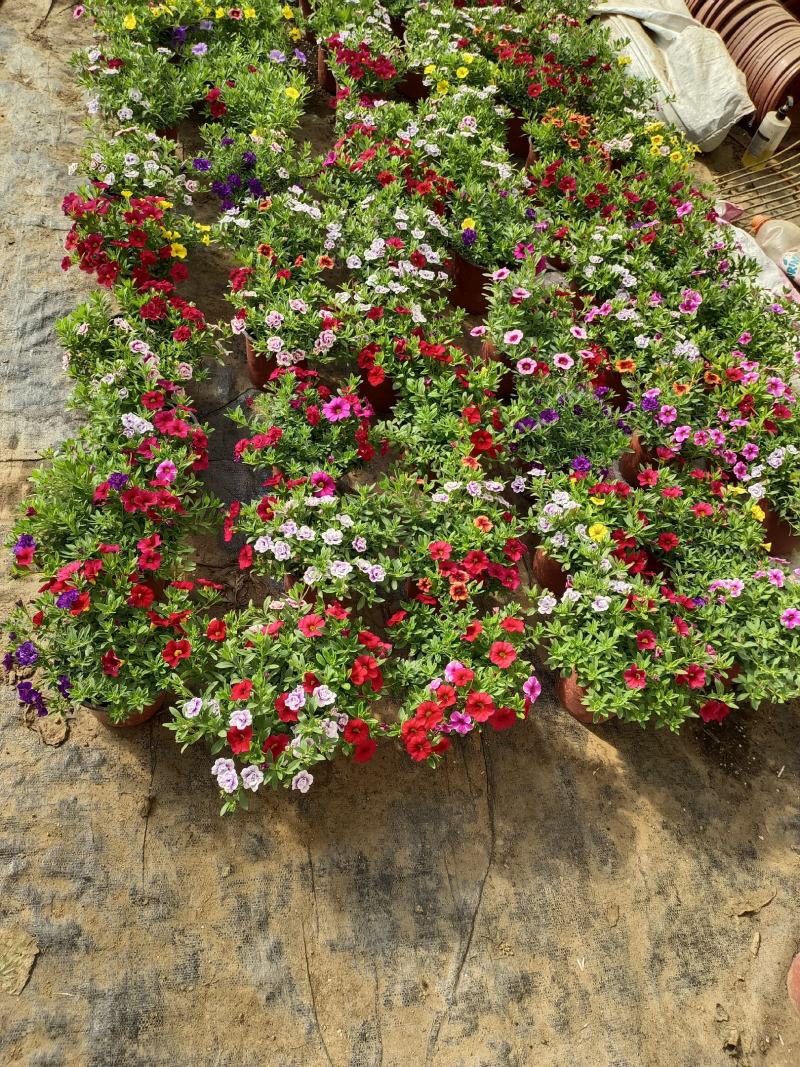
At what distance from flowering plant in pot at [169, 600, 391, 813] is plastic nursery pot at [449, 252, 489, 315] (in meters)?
2.39

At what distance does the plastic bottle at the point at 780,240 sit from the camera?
5168 millimetres

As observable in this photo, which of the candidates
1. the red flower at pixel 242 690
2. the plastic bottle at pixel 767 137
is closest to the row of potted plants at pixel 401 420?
the red flower at pixel 242 690

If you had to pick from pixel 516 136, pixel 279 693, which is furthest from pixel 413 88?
pixel 279 693

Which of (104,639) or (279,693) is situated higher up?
(279,693)

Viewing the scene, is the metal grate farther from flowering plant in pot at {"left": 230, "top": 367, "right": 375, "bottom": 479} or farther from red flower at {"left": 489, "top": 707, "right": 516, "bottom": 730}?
red flower at {"left": 489, "top": 707, "right": 516, "bottom": 730}

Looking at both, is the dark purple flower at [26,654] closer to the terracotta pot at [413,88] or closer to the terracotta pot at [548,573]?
the terracotta pot at [548,573]

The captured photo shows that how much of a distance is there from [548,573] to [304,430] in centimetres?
132

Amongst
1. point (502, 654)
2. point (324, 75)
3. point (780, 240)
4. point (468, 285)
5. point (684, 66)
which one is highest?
point (684, 66)

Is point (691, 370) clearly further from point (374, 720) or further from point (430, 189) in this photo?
point (374, 720)

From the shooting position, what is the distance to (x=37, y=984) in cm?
243

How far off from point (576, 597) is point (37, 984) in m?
2.37

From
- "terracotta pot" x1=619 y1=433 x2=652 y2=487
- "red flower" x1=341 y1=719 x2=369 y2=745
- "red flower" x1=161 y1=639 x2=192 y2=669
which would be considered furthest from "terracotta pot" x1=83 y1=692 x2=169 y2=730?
"terracotta pot" x1=619 y1=433 x2=652 y2=487

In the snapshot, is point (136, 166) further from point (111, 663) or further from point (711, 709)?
point (711, 709)

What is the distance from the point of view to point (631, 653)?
309 centimetres
